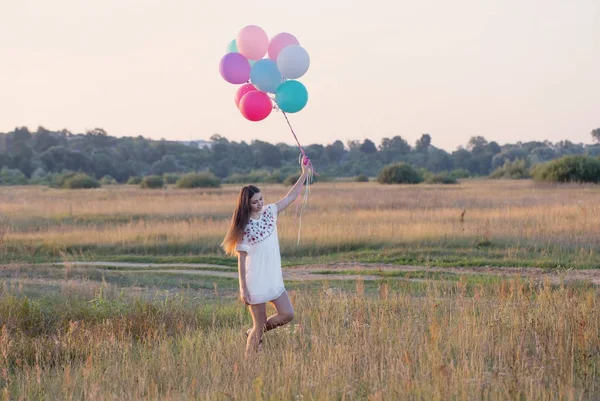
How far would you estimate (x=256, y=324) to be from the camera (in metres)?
8.00

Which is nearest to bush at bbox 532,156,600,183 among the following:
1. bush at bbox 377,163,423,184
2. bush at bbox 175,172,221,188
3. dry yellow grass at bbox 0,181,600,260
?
bush at bbox 377,163,423,184

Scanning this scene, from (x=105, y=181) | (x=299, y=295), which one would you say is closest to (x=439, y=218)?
(x=299, y=295)

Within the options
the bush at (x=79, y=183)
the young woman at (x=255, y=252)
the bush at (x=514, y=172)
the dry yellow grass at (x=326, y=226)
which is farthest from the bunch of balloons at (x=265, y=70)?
the bush at (x=514, y=172)

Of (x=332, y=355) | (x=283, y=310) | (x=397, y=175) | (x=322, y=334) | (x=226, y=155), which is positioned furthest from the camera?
(x=226, y=155)

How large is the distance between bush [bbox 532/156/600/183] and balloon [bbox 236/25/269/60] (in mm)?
49690

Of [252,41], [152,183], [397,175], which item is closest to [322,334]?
[252,41]

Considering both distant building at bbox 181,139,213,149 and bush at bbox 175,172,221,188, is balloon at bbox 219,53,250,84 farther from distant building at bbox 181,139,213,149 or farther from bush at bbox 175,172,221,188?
distant building at bbox 181,139,213,149

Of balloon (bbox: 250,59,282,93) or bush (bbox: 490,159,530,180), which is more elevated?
balloon (bbox: 250,59,282,93)

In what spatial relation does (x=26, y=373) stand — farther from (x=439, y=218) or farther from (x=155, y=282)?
(x=439, y=218)

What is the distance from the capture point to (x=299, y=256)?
19562 millimetres

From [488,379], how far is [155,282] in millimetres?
9553

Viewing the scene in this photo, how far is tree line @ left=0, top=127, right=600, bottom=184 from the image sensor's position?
314 feet

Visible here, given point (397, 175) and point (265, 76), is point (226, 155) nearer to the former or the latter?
point (397, 175)

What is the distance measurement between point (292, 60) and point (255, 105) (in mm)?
709
